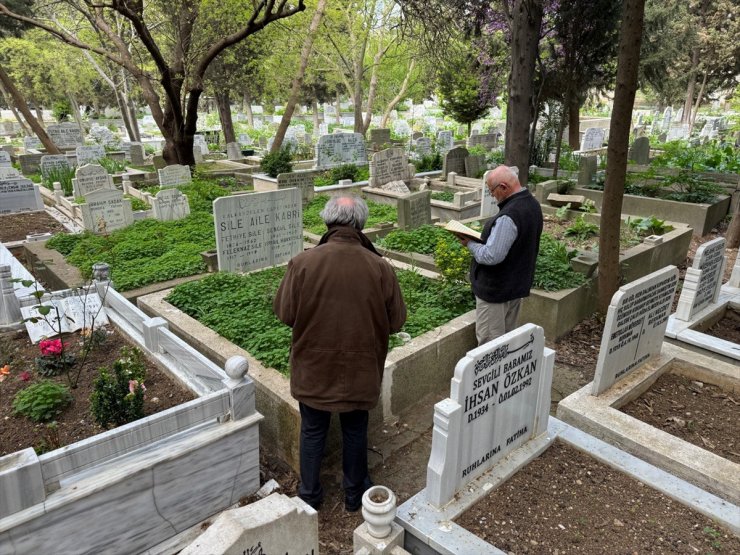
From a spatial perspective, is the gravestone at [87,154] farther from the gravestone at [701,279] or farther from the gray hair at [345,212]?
the gravestone at [701,279]

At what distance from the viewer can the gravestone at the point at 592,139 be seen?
815 inches

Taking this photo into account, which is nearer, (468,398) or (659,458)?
(468,398)

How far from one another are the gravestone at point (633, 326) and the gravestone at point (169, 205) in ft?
27.3

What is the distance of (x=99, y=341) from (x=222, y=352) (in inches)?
49.7

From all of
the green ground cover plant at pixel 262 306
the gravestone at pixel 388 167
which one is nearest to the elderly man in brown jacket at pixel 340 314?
the green ground cover plant at pixel 262 306

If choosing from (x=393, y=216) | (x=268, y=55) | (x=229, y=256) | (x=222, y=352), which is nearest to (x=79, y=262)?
(x=229, y=256)

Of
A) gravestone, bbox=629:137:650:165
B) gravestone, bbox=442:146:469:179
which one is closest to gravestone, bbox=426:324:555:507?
gravestone, bbox=442:146:469:179

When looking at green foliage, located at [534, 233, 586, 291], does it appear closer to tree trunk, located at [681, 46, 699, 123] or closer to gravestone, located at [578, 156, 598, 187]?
gravestone, located at [578, 156, 598, 187]

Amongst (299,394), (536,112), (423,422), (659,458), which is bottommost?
(423,422)

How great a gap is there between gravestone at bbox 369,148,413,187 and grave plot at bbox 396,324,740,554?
9.87m

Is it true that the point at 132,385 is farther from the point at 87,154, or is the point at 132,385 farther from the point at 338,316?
the point at 87,154

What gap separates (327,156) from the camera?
635 inches

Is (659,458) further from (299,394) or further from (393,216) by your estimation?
(393,216)

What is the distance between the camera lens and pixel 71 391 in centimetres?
414
